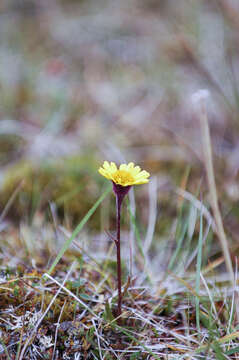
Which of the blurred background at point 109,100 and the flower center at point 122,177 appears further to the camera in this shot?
the blurred background at point 109,100

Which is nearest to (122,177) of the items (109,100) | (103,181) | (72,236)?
(72,236)

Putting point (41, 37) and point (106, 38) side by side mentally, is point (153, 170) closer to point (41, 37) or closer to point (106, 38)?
point (106, 38)

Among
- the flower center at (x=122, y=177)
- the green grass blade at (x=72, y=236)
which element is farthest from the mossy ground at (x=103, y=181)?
the flower center at (x=122, y=177)

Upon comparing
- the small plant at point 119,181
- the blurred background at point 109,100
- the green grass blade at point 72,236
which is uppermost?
the blurred background at point 109,100

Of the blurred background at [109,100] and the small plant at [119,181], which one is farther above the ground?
the blurred background at [109,100]

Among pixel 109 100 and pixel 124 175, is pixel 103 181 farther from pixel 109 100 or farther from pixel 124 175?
pixel 109 100

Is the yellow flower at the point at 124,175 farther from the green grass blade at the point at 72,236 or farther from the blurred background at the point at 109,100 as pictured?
the blurred background at the point at 109,100

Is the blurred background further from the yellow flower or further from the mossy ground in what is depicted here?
the yellow flower

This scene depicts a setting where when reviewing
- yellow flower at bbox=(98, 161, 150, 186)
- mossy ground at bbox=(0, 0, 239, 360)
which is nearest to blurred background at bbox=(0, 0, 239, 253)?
mossy ground at bbox=(0, 0, 239, 360)
